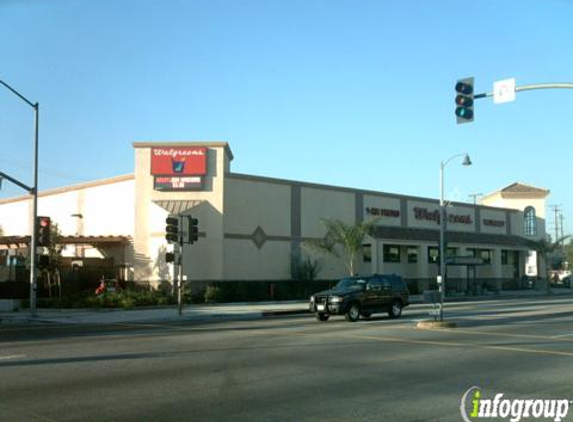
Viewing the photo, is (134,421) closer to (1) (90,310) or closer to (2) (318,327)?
(2) (318,327)

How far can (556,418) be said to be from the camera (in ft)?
26.9

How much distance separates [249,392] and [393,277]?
18161mm

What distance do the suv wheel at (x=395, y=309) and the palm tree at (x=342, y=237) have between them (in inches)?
659

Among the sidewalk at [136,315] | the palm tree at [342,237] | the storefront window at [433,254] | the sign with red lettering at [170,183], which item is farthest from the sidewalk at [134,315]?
the storefront window at [433,254]

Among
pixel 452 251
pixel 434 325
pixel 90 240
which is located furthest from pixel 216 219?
pixel 452 251

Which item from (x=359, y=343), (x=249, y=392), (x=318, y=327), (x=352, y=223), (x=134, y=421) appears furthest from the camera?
(x=352, y=223)

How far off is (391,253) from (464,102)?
35089 millimetres

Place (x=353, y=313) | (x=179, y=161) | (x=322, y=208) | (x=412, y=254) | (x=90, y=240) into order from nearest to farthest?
1. (x=353, y=313)
2. (x=179, y=161)
3. (x=90, y=240)
4. (x=322, y=208)
5. (x=412, y=254)

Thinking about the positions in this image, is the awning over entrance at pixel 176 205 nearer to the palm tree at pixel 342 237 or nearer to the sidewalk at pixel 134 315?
the sidewalk at pixel 134 315

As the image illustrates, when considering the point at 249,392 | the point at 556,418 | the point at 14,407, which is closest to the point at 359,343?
the point at 249,392

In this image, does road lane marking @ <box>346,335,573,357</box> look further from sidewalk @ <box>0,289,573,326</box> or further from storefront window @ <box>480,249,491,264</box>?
storefront window @ <box>480,249,491,264</box>

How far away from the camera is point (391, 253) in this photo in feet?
170

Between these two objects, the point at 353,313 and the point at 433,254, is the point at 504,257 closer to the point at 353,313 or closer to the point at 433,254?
the point at 433,254

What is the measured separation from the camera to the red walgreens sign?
39.8 metres
